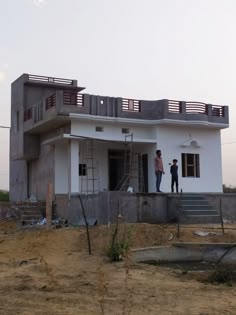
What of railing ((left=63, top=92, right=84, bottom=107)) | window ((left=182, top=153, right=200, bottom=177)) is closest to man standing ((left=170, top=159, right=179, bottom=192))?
window ((left=182, top=153, right=200, bottom=177))

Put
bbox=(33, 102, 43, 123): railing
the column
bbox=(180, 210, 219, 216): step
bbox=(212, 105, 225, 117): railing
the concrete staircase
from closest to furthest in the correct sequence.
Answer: the concrete staircase < bbox=(180, 210, 219, 216): step < the column < bbox=(33, 102, 43, 123): railing < bbox=(212, 105, 225, 117): railing

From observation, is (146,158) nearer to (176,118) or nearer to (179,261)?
(176,118)

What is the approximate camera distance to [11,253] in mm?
15656

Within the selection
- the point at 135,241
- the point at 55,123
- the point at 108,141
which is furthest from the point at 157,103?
the point at 135,241

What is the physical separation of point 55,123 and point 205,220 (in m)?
8.54

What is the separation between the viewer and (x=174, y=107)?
25.6 m

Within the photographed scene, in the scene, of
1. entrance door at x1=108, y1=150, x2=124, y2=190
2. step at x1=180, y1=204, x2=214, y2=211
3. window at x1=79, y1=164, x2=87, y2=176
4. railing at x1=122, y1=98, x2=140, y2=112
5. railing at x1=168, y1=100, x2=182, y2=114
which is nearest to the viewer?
step at x1=180, y1=204, x2=214, y2=211

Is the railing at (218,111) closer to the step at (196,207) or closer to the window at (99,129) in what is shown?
the window at (99,129)

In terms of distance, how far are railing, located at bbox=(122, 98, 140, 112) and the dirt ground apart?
8989mm

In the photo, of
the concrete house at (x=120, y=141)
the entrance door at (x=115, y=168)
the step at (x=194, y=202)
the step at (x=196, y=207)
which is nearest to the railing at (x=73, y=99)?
the concrete house at (x=120, y=141)

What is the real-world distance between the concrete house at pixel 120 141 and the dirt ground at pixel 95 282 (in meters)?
7.14

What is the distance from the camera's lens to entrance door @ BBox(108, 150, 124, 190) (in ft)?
87.7

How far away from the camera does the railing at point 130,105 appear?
2502cm

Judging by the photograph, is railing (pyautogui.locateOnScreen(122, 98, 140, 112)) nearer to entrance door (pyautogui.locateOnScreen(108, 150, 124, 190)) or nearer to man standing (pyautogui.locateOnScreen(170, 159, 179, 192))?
entrance door (pyautogui.locateOnScreen(108, 150, 124, 190))
